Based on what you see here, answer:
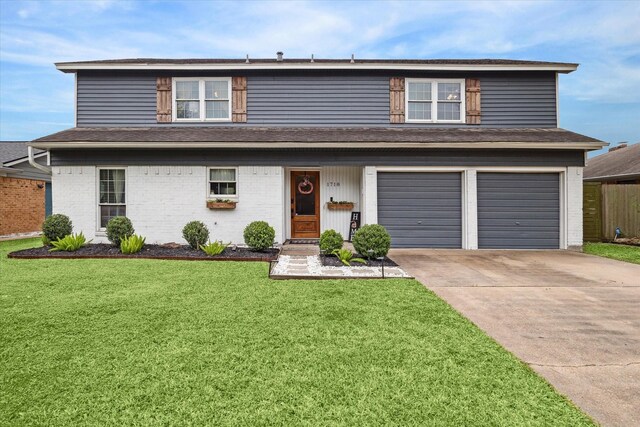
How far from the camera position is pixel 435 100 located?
37.0 feet

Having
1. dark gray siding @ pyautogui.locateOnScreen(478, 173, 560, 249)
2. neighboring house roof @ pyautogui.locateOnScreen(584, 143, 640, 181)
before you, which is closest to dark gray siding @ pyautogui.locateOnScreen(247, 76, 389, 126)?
dark gray siding @ pyautogui.locateOnScreen(478, 173, 560, 249)

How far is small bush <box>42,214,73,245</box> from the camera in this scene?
930 centimetres

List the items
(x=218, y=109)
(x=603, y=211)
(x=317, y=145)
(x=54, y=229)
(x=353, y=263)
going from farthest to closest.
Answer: (x=603, y=211) < (x=218, y=109) < (x=317, y=145) < (x=54, y=229) < (x=353, y=263)

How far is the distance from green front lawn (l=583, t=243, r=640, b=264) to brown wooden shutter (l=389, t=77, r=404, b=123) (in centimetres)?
691

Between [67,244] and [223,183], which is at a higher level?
[223,183]

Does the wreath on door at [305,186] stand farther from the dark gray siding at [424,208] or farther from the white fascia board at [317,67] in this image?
the white fascia board at [317,67]

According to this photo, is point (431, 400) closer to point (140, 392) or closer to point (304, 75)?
point (140, 392)

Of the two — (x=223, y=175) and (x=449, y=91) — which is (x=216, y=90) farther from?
(x=449, y=91)

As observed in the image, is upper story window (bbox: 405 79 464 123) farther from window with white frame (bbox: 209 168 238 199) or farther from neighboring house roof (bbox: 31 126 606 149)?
window with white frame (bbox: 209 168 238 199)

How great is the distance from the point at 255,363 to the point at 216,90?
1032cm

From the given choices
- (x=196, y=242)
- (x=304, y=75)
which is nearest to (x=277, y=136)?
(x=304, y=75)

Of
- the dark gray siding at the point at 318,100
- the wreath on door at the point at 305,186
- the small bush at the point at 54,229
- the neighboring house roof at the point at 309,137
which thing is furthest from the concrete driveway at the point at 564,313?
the small bush at the point at 54,229

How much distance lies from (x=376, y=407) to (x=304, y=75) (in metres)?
10.8

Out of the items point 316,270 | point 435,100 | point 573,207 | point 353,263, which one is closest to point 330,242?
point 353,263
